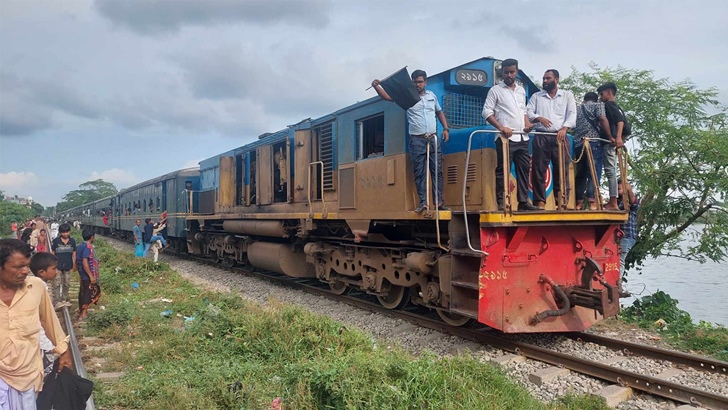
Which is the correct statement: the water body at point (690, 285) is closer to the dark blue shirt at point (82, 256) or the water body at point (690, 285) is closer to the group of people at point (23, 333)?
the group of people at point (23, 333)

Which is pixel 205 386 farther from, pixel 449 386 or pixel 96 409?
pixel 449 386

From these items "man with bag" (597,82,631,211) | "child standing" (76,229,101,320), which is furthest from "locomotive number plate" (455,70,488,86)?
"child standing" (76,229,101,320)

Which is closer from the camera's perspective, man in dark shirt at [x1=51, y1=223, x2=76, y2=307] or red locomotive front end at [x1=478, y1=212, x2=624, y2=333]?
red locomotive front end at [x1=478, y1=212, x2=624, y2=333]

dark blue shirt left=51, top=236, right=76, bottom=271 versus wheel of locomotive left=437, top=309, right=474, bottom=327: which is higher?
dark blue shirt left=51, top=236, right=76, bottom=271

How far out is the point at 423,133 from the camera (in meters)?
6.46

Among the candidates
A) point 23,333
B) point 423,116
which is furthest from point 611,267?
point 23,333

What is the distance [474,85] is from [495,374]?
4.18m

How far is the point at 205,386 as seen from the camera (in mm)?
4477

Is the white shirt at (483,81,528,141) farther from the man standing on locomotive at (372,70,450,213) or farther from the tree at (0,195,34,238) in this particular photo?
the tree at (0,195,34,238)

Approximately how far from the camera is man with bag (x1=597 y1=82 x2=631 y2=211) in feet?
21.7

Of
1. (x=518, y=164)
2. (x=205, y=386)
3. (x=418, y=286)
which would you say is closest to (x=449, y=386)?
(x=205, y=386)

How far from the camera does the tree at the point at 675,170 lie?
8.72 metres

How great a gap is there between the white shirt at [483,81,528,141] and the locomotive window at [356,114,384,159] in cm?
228

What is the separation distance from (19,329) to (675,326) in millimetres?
7658
